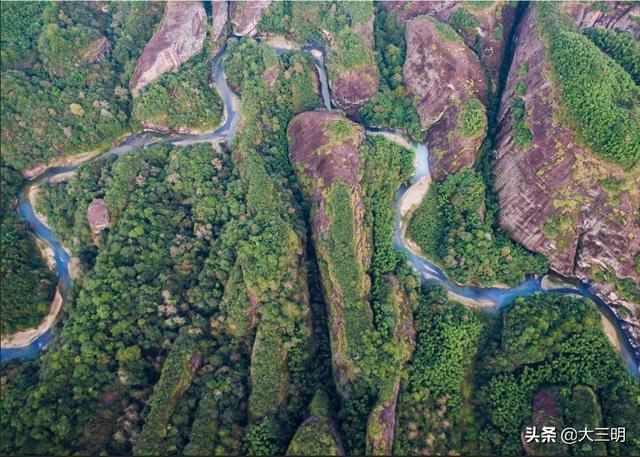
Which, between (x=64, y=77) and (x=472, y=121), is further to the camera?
(x=64, y=77)

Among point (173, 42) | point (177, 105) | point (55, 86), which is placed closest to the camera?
point (55, 86)

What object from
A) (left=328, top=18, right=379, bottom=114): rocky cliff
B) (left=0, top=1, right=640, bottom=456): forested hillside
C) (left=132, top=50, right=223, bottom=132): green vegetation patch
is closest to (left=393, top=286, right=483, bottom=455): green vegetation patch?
(left=0, top=1, right=640, bottom=456): forested hillside

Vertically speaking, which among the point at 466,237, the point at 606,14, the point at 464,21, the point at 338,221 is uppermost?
the point at 606,14

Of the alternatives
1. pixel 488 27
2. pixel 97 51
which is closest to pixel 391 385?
pixel 488 27

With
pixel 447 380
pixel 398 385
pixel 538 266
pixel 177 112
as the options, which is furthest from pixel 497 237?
pixel 177 112

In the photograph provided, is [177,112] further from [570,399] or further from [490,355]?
[570,399]

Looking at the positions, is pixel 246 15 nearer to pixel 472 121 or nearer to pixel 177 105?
pixel 177 105
